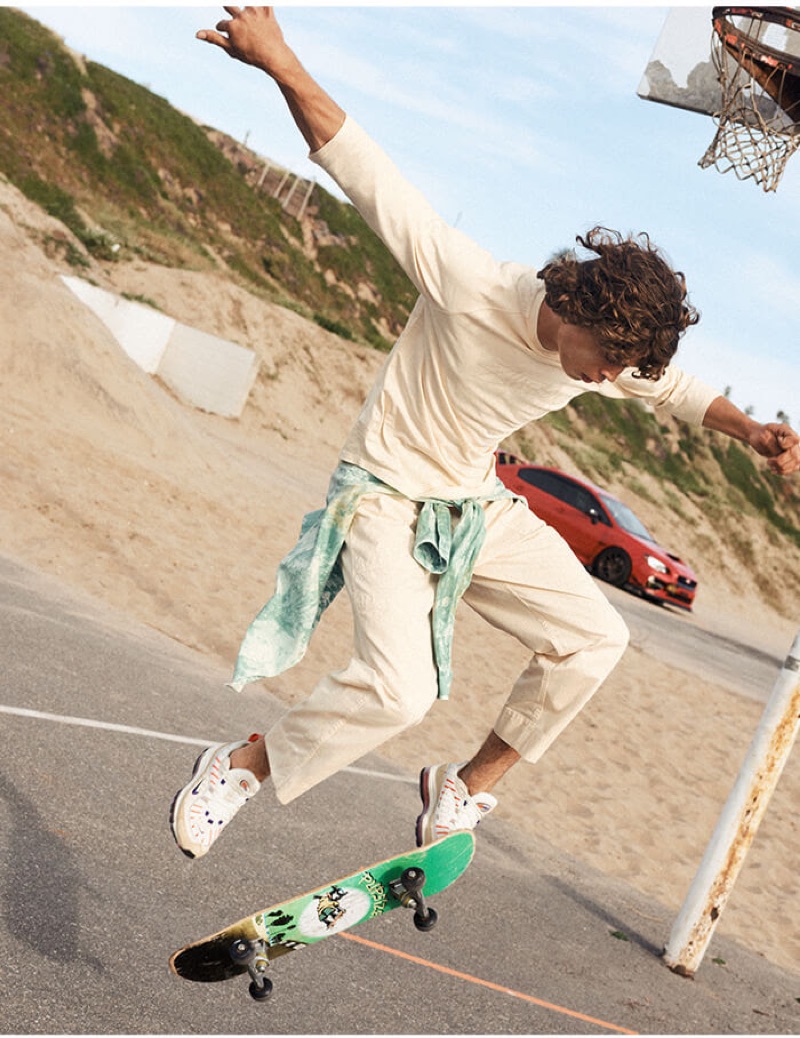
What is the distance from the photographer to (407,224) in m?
3.62

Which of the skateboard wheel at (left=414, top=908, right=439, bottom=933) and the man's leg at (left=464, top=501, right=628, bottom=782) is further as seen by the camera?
the man's leg at (left=464, top=501, right=628, bottom=782)

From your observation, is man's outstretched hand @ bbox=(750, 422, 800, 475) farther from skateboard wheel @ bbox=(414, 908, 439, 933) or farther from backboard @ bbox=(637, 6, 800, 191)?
backboard @ bbox=(637, 6, 800, 191)

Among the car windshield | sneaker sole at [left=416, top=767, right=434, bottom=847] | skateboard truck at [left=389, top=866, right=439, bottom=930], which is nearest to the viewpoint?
skateboard truck at [left=389, top=866, right=439, bottom=930]

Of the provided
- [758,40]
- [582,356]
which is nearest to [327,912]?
[582,356]

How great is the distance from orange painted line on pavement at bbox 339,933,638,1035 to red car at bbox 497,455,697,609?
1881cm

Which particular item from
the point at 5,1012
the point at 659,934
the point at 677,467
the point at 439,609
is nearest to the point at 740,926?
the point at 659,934

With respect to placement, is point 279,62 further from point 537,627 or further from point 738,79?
point 738,79

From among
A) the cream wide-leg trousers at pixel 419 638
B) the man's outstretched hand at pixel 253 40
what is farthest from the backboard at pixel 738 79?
the man's outstretched hand at pixel 253 40

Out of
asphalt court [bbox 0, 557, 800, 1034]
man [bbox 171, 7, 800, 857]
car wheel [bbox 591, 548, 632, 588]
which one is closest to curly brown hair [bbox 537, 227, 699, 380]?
man [bbox 171, 7, 800, 857]

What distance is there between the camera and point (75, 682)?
7.92 m

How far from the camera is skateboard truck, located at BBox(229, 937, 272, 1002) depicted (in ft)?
12.6

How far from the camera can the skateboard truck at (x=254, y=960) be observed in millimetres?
3836

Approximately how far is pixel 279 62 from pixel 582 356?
1230 mm

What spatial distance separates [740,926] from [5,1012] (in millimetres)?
6688
